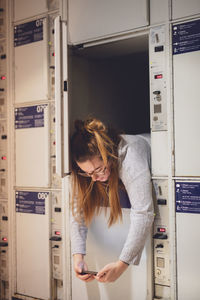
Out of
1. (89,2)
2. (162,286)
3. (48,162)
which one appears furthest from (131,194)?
(89,2)

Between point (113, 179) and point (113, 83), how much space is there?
1.23 m

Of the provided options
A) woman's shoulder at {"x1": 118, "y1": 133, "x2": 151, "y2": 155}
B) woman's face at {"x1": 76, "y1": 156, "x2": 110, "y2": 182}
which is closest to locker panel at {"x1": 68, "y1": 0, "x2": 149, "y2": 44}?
woman's shoulder at {"x1": 118, "y1": 133, "x2": 151, "y2": 155}

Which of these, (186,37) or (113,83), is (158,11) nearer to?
(186,37)

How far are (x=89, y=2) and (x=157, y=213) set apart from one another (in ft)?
5.24

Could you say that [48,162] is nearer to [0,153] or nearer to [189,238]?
[0,153]

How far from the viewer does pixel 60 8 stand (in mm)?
2740

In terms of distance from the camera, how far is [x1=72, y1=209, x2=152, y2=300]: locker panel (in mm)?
2406

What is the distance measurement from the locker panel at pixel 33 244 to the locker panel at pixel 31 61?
0.85 metres

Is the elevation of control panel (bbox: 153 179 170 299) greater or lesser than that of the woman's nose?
lesser

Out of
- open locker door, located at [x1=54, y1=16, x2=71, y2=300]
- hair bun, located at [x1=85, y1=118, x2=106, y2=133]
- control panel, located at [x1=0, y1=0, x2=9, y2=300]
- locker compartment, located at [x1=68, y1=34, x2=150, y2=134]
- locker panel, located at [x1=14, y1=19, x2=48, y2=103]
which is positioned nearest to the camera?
open locker door, located at [x1=54, y1=16, x2=71, y2=300]

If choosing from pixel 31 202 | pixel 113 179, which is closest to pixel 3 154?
pixel 31 202

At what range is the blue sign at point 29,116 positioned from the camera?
9.59ft

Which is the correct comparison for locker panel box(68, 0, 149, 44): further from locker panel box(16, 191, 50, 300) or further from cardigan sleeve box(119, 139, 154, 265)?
locker panel box(16, 191, 50, 300)

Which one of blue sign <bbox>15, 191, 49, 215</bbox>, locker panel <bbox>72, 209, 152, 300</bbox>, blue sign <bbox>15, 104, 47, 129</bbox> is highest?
blue sign <bbox>15, 104, 47, 129</bbox>
